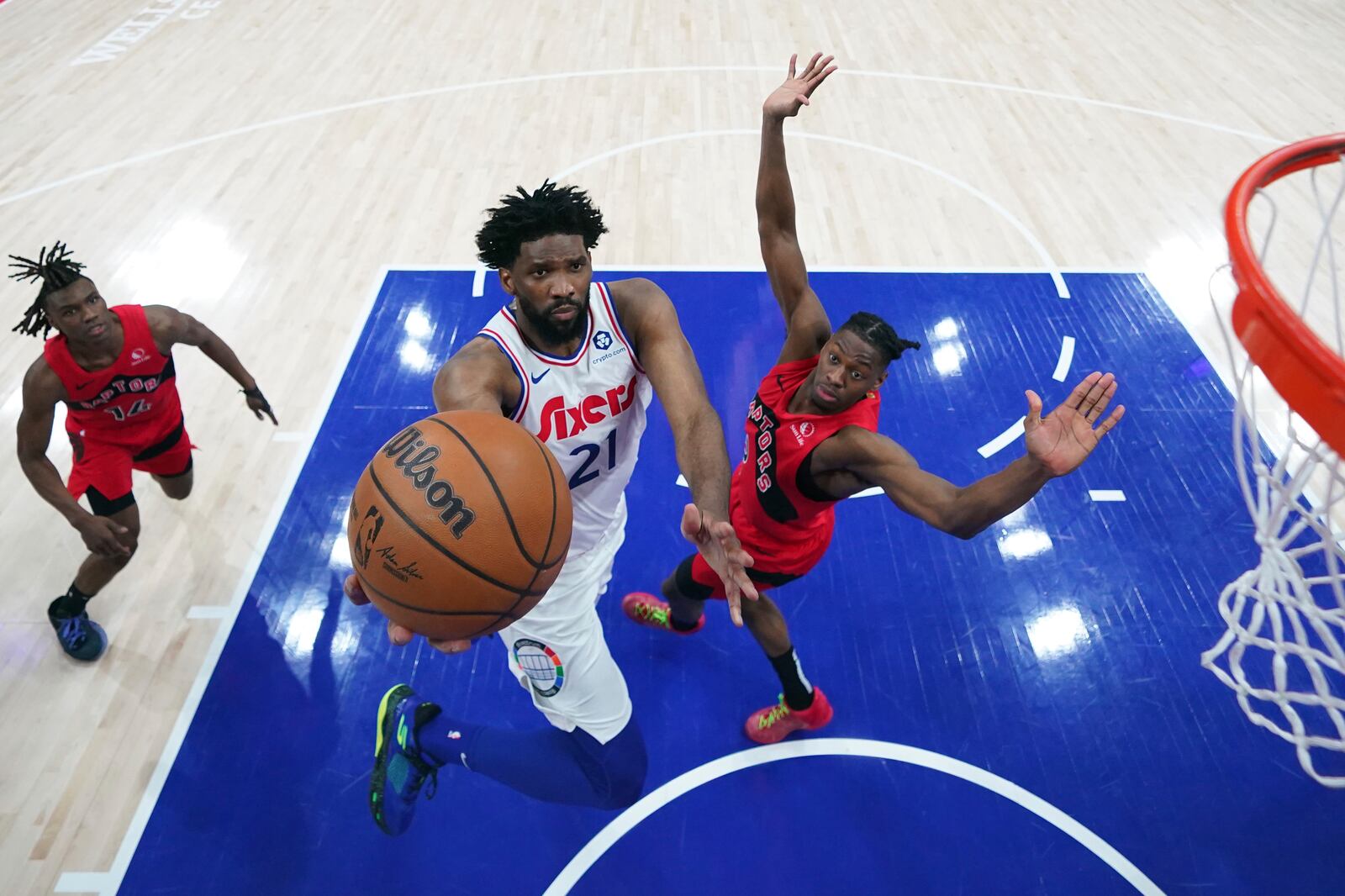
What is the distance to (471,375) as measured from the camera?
2564 millimetres

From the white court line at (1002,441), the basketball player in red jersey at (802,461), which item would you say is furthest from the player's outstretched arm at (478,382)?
the white court line at (1002,441)

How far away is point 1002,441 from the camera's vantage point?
187 inches

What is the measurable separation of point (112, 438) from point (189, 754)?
1.36 metres

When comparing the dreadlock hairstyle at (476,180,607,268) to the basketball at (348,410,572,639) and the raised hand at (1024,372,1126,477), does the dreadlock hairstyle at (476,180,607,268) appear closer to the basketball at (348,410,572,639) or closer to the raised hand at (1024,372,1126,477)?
the basketball at (348,410,572,639)

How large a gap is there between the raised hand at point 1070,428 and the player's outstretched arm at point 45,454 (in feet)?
11.2

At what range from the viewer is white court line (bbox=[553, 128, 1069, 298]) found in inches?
250

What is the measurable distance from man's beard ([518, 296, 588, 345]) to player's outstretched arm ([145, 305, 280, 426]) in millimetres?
1965

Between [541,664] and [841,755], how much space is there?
4.40ft

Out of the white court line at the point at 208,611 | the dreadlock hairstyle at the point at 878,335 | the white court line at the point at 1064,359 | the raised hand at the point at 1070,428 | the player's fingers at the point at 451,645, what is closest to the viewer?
the raised hand at the point at 1070,428

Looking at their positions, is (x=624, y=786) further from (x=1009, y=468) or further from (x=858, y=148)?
(x=858, y=148)

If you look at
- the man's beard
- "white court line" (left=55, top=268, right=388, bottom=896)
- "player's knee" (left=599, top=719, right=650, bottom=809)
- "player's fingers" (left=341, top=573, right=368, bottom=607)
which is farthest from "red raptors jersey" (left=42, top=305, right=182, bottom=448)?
"player's knee" (left=599, top=719, right=650, bottom=809)

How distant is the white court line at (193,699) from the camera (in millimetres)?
3152

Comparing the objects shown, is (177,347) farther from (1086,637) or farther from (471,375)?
(1086,637)

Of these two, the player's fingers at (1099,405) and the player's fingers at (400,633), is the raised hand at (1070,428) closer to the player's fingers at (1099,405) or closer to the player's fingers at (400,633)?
the player's fingers at (1099,405)
